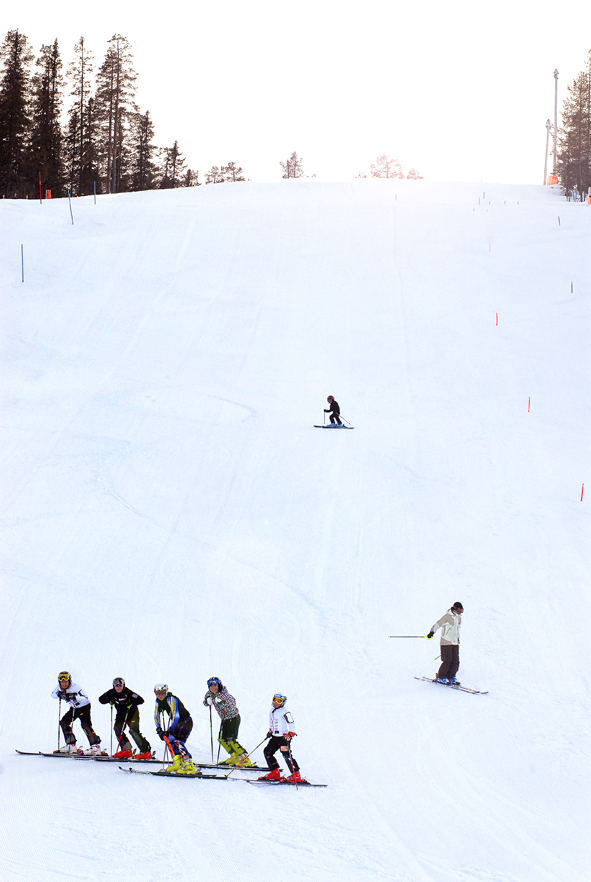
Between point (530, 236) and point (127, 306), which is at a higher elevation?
point (530, 236)

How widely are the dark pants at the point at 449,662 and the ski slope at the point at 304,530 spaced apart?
0.28 metres

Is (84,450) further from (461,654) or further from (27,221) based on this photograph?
(27,221)

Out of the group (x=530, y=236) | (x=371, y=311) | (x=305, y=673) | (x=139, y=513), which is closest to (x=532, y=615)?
(x=305, y=673)

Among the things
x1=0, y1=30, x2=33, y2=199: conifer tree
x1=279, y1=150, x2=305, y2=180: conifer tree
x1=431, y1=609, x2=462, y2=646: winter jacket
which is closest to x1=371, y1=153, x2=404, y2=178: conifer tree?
x1=279, y1=150, x2=305, y2=180: conifer tree

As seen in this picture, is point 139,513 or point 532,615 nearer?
point 532,615

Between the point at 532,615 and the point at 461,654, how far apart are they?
5.15 feet

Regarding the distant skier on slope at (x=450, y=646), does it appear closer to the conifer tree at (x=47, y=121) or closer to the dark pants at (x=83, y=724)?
the dark pants at (x=83, y=724)

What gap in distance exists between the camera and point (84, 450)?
17203 mm

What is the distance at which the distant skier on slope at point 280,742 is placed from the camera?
825 cm

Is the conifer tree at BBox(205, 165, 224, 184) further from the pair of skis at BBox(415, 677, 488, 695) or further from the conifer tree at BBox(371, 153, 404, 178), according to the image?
the pair of skis at BBox(415, 677, 488, 695)

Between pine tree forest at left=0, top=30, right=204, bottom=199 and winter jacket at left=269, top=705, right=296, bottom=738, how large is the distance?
48903 millimetres

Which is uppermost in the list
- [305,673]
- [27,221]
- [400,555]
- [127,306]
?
[27,221]

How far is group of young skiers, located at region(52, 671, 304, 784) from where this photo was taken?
27.5ft

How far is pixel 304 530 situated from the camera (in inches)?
590
